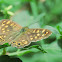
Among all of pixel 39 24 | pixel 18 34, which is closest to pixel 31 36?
pixel 18 34

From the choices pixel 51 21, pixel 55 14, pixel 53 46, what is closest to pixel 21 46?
pixel 53 46

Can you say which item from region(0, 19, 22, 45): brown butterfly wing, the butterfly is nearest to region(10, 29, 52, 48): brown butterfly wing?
the butterfly

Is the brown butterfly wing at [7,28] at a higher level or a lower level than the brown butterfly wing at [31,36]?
higher

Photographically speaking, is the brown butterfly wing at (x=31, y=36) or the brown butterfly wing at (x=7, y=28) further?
the brown butterfly wing at (x=7, y=28)

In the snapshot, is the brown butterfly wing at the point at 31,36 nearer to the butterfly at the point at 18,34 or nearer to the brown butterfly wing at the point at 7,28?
the butterfly at the point at 18,34

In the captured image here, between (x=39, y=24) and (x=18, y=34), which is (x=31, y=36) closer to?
(x=18, y=34)

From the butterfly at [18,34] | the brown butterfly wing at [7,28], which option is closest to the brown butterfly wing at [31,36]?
the butterfly at [18,34]
